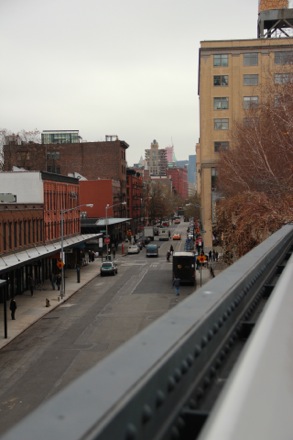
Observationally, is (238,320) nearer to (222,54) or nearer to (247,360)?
(247,360)

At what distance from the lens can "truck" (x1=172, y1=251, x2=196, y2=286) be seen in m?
38.4

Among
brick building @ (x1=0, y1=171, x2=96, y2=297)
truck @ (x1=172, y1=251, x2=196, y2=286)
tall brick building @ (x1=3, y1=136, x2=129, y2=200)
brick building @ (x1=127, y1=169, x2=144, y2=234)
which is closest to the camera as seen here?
brick building @ (x1=0, y1=171, x2=96, y2=297)

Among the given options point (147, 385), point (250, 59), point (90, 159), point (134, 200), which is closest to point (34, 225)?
point (250, 59)

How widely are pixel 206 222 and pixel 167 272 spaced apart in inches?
727

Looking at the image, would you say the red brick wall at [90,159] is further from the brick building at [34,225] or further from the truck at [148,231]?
the brick building at [34,225]

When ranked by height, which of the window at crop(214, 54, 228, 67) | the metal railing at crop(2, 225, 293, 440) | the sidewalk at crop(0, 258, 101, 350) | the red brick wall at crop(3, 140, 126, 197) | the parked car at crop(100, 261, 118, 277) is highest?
the window at crop(214, 54, 228, 67)

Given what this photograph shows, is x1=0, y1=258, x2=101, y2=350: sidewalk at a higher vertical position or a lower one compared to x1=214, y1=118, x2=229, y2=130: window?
lower

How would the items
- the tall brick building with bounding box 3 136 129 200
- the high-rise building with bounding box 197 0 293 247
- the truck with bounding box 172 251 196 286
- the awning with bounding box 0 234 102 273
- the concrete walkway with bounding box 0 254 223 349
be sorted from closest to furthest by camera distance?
the concrete walkway with bounding box 0 254 223 349 < the awning with bounding box 0 234 102 273 < the truck with bounding box 172 251 196 286 < the high-rise building with bounding box 197 0 293 247 < the tall brick building with bounding box 3 136 129 200

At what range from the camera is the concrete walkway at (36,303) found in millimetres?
26080

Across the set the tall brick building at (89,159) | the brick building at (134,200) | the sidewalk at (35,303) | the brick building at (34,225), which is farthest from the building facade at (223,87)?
the brick building at (134,200)

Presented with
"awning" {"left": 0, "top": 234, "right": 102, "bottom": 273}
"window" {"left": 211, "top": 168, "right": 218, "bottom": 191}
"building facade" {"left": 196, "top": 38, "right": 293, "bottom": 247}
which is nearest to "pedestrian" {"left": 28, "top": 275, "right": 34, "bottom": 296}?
"awning" {"left": 0, "top": 234, "right": 102, "bottom": 273}

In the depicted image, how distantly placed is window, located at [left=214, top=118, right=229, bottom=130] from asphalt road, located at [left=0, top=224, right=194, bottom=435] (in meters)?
26.8

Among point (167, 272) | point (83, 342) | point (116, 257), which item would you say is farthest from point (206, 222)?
point (83, 342)

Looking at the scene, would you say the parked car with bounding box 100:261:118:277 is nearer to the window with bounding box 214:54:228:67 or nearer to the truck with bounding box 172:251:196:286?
the truck with bounding box 172:251:196:286
